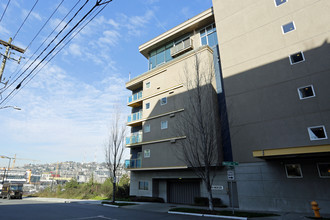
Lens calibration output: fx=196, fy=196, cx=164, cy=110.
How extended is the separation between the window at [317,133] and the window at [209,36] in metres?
12.4

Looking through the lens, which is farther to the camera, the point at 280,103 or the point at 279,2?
the point at 279,2

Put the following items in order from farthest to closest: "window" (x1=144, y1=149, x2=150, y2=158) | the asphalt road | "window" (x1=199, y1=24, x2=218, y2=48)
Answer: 1. "window" (x1=144, y1=149, x2=150, y2=158)
2. "window" (x1=199, y1=24, x2=218, y2=48)
3. the asphalt road

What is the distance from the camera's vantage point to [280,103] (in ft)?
46.0

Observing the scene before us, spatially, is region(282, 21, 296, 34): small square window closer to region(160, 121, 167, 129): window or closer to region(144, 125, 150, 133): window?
region(160, 121, 167, 129): window

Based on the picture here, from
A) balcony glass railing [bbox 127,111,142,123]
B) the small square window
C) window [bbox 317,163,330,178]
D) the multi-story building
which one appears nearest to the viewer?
window [bbox 317,163,330,178]

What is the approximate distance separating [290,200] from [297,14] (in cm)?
1308

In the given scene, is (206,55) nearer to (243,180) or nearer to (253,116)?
(253,116)

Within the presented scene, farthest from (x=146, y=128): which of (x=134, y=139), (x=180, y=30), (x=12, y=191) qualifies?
(x=12, y=191)

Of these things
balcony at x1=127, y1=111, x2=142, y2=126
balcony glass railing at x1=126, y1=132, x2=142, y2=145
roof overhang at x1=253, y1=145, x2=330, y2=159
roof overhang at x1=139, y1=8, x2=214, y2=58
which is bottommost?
roof overhang at x1=253, y1=145, x2=330, y2=159

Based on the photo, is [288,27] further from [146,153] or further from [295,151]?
[146,153]

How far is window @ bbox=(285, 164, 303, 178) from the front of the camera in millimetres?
12695

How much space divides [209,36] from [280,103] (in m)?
11.4

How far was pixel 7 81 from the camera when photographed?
14.5 m

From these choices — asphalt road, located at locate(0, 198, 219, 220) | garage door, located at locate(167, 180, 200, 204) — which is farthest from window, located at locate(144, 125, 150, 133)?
asphalt road, located at locate(0, 198, 219, 220)
